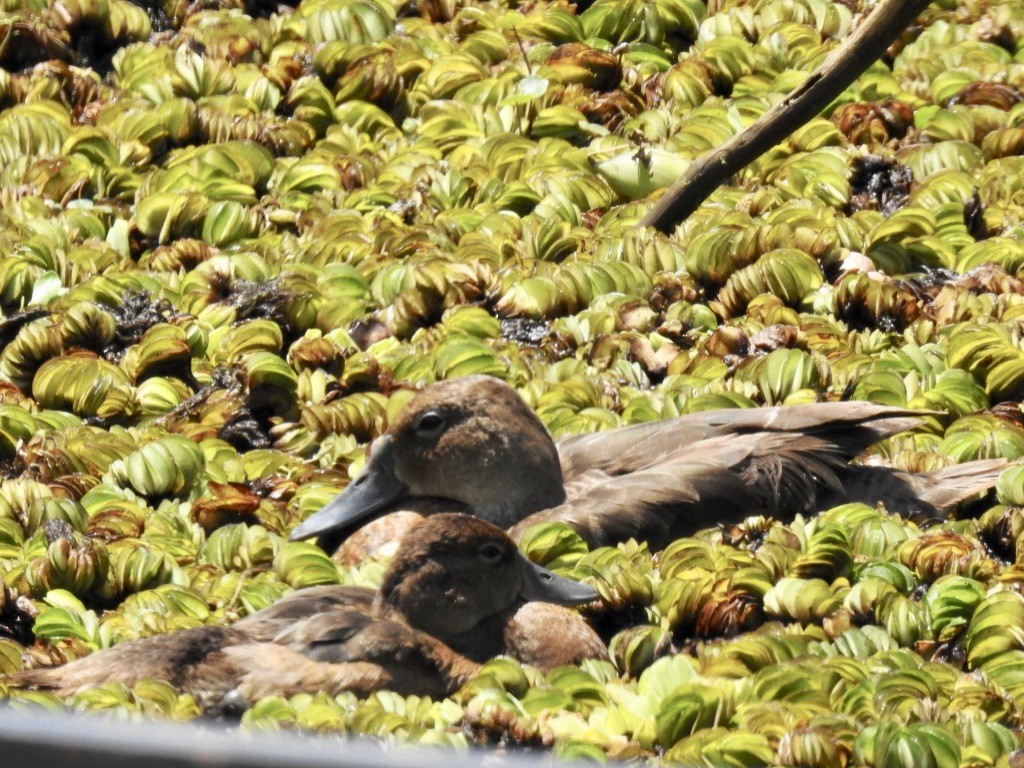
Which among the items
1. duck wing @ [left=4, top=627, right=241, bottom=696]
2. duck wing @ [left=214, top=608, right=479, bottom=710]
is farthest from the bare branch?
duck wing @ [left=4, top=627, right=241, bottom=696]

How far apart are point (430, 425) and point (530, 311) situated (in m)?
1.43

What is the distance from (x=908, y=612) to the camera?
475 centimetres

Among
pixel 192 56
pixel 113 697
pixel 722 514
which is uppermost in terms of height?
pixel 192 56

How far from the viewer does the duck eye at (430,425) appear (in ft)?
19.0

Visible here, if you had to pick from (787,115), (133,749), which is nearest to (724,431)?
(787,115)

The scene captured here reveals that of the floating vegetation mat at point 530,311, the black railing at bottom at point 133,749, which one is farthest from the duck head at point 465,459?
the black railing at bottom at point 133,749

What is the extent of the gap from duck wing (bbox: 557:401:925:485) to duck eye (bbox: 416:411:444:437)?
0.45m

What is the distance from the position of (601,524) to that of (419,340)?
5.86ft

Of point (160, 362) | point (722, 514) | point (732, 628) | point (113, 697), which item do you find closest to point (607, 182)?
point (160, 362)

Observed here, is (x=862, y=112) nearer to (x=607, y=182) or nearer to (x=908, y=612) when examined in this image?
(x=607, y=182)

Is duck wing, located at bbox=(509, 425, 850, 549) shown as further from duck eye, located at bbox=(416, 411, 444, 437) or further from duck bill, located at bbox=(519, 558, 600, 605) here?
duck bill, located at bbox=(519, 558, 600, 605)

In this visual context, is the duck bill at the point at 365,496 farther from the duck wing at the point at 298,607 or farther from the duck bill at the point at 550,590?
the duck bill at the point at 550,590

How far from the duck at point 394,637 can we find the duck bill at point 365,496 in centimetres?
74

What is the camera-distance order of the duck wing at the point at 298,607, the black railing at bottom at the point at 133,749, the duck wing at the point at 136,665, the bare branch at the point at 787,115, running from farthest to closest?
the bare branch at the point at 787,115, the duck wing at the point at 298,607, the duck wing at the point at 136,665, the black railing at bottom at the point at 133,749
